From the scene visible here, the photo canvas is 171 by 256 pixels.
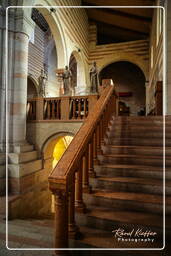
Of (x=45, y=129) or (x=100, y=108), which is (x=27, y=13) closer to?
(x=45, y=129)

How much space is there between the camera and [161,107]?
6941 millimetres

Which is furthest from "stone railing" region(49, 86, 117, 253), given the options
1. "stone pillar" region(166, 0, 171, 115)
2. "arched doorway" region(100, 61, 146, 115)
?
"arched doorway" region(100, 61, 146, 115)

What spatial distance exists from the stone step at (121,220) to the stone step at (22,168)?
3.81 meters

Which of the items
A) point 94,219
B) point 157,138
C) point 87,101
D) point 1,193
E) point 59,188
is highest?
point 87,101

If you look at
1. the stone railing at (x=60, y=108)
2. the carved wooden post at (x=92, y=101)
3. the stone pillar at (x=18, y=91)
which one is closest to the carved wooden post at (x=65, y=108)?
the stone railing at (x=60, y=108)

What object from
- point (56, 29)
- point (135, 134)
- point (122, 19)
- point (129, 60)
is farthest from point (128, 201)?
point (129, 60)

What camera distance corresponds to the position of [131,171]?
2795 millimetres

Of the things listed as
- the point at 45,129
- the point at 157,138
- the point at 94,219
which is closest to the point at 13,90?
the point at 45,129

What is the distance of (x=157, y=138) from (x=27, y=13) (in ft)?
18.5

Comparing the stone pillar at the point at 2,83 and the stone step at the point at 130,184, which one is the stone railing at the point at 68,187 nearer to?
the stone step at the point at 130,184

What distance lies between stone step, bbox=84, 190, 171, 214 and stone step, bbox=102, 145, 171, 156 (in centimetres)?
96

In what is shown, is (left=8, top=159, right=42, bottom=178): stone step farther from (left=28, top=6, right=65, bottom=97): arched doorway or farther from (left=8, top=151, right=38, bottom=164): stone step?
(left=28, top=6, right=65, bottom=97): arched doorway

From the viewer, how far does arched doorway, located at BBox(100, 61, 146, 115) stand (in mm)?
16234

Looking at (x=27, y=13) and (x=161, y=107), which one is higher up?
(x=27, y=13)
